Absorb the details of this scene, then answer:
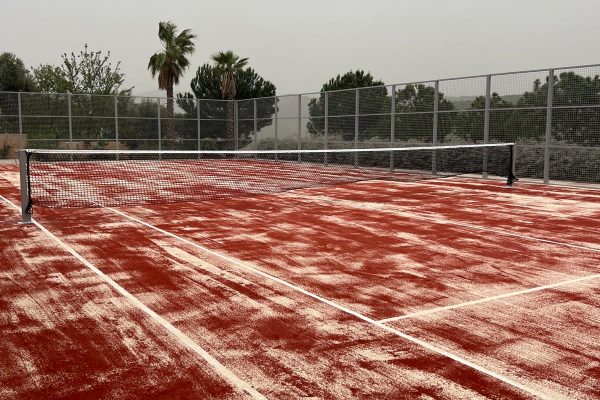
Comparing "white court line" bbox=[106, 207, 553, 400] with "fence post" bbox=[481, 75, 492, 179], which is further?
"fence post" bbox=[481, 75, 492, 179]

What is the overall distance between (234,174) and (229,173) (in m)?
0.60

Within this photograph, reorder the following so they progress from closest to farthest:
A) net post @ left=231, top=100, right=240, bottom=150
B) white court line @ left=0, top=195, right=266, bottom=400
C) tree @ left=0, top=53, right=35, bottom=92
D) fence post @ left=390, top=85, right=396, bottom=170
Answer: white court line @ left=0, top=195, right=266, bottom=400
fence post @ left=390, top=85, right=396, bottom=170
net post @ left=231, top=100, right=240, bottom=150
tree @ left=0, top=53, right=35, bottom=92

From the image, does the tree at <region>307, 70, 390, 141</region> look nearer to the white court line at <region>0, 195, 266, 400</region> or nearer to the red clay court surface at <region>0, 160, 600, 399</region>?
the red clay court surface at <region>0, 160, 600, 399</region>

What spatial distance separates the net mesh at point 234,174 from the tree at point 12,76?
24.6 m

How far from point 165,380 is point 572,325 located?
10.8 feet

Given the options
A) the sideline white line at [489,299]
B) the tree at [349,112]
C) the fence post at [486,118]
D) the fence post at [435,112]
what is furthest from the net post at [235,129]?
the sideline white line at [489,299]

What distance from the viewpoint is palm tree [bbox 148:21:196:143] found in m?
37.8

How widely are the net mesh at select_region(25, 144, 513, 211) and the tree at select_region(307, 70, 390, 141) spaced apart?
950mm

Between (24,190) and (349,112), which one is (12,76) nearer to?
(349,112)

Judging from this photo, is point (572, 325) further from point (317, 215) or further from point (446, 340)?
point (317, 215)

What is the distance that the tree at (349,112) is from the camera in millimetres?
23000

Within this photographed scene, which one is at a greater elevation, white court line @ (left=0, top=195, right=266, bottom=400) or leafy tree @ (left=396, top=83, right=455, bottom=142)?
leafy tree @ (left=396, top=83, right=455, bottom=142)

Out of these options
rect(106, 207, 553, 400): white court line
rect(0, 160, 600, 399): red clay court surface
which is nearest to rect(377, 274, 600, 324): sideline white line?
rect(0, 160, 600, 399): red clay court surface

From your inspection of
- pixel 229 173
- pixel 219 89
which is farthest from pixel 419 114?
pixel 219 89
